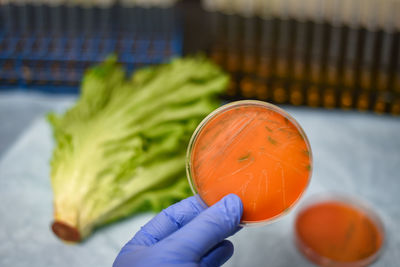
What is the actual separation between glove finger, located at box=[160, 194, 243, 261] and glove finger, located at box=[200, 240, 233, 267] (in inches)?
1.9

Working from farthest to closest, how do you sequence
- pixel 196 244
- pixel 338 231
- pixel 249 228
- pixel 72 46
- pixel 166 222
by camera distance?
1. pixel 72 46
2. pixel 249 228
3. pixel 338 231
4. pixel 166 222
5. pixel 196 244

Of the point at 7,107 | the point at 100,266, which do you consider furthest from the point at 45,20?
the point at 100,266

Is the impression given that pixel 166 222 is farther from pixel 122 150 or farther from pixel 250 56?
pixel 250 56

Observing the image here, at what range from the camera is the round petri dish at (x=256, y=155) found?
1.00 meters

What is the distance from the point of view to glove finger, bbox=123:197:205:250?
110cm

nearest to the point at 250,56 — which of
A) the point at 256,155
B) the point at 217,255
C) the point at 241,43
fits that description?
the point at 241,43

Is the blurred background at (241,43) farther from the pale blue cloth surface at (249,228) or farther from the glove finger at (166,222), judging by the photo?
the glove finger at (166,222)

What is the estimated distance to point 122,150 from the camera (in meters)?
1.49

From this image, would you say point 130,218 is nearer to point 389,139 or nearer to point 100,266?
point 100,266

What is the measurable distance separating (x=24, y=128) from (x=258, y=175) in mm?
1674

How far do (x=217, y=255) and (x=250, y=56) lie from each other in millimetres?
1535

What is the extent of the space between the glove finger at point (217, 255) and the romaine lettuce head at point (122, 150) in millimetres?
453

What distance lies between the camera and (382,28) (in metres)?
2.16

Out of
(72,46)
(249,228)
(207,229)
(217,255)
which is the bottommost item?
(249,228)
